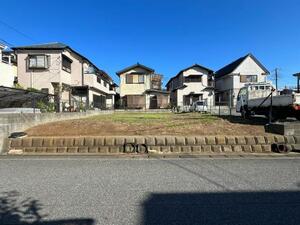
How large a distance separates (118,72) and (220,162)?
3225 cm

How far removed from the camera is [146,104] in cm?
3772

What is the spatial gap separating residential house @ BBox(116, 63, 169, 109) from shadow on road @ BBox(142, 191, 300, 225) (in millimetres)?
33421

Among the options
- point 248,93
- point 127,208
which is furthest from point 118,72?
point 127,208

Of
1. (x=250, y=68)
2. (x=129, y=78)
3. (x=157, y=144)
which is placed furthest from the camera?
(x=250, y=68)

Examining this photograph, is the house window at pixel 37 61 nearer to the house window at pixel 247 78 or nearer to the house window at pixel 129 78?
the house window at pixel 129 78

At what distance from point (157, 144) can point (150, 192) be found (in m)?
4.14

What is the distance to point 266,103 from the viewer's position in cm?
1345

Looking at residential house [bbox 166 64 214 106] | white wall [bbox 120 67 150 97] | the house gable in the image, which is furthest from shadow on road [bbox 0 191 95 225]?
the house gable

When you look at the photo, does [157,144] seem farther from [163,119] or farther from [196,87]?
[196,87]

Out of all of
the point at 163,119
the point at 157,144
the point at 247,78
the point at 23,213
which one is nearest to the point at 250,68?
the point at 247,78

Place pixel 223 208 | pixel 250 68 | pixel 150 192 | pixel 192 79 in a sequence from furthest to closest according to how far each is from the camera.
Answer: pixel 250 68, pixel 192 79, pixel 150 192, pixel 223 208

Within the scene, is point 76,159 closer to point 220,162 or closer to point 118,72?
point 220,162

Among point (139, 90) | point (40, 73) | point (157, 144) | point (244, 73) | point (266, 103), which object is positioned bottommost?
point (157, 144)

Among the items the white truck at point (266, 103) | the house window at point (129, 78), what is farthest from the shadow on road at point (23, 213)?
the house window at point (129, 78)
